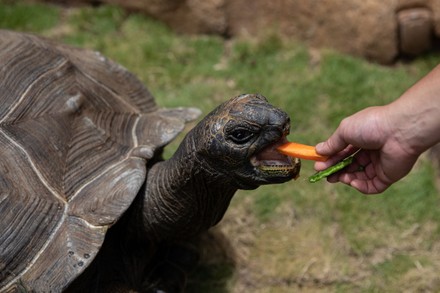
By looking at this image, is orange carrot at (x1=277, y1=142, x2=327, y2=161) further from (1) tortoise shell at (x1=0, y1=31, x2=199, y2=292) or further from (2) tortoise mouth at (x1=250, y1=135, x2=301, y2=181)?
(1) tortoise shell at (x1=0, y1=31, x2=199, y2=292)

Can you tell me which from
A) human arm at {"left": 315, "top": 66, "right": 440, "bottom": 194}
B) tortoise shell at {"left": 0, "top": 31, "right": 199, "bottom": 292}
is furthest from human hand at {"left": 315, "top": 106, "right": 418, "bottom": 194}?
tortoise shell at {"left": 0, "top": 31, "right": 199, "bottom": 292}

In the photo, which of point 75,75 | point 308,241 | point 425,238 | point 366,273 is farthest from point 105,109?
point 425,238

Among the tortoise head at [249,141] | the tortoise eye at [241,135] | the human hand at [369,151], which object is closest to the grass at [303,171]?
the human hand at [369,151]

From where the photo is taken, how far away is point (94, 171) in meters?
2.77

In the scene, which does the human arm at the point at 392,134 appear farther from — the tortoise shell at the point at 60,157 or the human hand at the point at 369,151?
the tortoise shell at the point at 60,157

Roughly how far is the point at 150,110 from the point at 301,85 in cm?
163

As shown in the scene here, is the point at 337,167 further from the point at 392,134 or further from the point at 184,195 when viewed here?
the point at 184,195

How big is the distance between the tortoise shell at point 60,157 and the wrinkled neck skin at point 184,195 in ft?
0.40

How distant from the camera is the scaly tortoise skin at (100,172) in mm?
2465

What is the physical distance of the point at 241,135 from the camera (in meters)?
2.41

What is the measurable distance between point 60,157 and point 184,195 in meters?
0.61

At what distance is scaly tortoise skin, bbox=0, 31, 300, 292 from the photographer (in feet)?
8.09

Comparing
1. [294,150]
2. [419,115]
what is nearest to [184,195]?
[294,150]

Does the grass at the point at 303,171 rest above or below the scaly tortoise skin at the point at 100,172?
below
